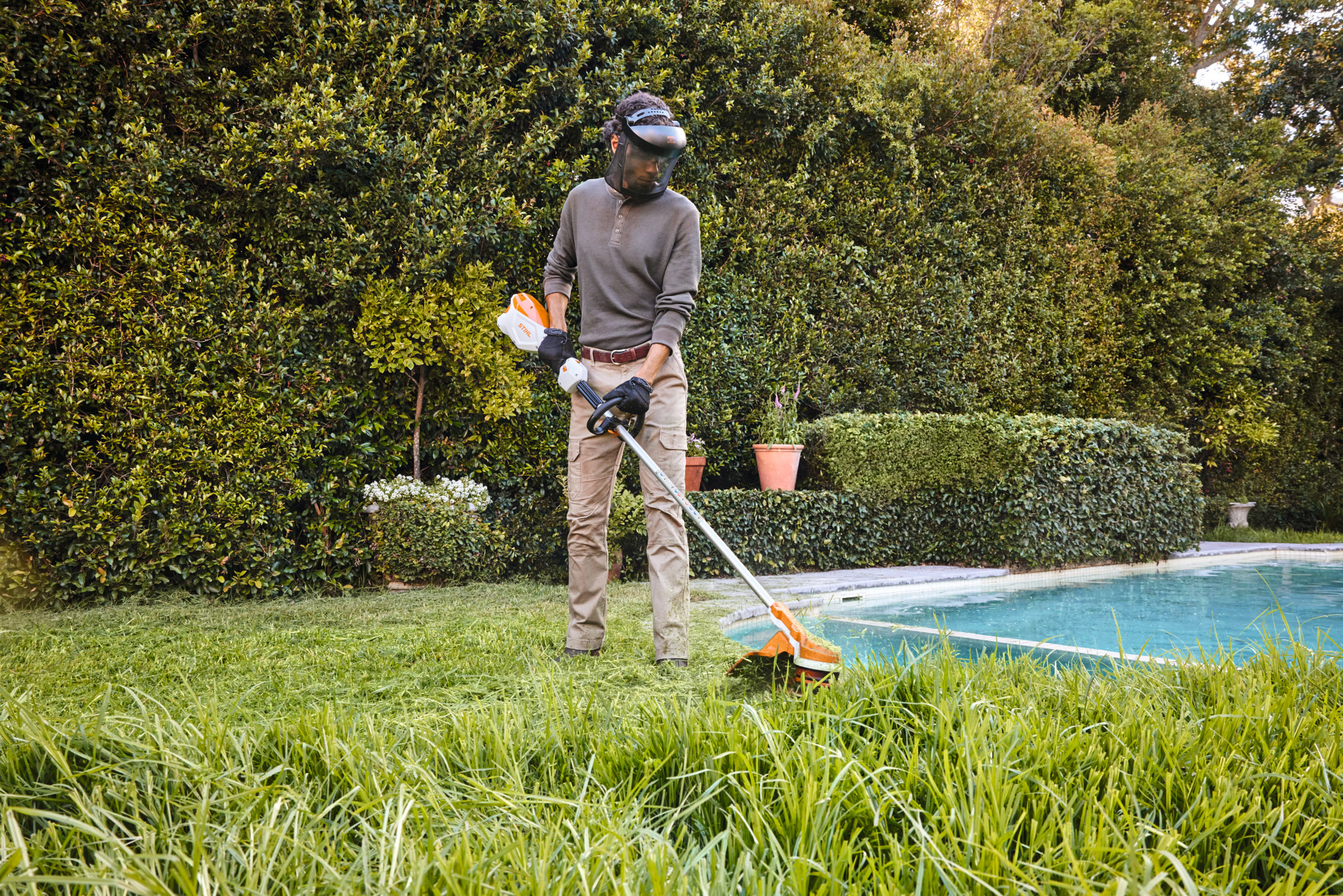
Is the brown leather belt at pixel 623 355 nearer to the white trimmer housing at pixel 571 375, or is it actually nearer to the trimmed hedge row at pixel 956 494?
the white trimmer housing at pixel 571 375

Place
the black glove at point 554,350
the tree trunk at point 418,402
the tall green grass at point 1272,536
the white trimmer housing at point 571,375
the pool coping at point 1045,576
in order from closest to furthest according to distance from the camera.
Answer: the white trimmer housing at point 571,375 → the black glove at point 554,350 → the pool coping at point 1045,576 → the tree trunk at point 418,402 → the tall green grass at point 1272,536

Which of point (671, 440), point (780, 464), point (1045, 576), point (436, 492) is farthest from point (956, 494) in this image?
point (671, 440)

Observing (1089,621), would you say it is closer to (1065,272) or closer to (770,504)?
(770,504)

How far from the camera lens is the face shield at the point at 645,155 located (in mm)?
3172

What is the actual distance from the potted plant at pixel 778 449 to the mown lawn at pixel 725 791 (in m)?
4.52

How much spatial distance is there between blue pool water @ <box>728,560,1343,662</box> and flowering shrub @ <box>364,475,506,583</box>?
2.02m

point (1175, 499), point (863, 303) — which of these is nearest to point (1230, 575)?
point (1175, 499)

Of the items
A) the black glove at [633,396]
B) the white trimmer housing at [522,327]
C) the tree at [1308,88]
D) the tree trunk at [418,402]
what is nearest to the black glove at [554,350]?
the white trimmer housing at [522,327]

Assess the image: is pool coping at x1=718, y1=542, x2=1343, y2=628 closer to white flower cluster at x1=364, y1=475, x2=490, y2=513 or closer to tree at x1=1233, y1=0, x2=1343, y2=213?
white flower cluster at x1=364, y1=475, x2=490, y2=513

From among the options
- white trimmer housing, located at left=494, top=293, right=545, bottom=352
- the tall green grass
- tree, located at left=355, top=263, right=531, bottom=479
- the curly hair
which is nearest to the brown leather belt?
white trimmer housing, located at left=494, top=293, right=545, bottom=352

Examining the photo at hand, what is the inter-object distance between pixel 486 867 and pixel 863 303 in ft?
24.9

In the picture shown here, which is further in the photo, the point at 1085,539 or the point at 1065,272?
the point at 1065,272

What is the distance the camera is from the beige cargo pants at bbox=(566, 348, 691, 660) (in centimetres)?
327

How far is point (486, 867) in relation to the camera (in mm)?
1201
